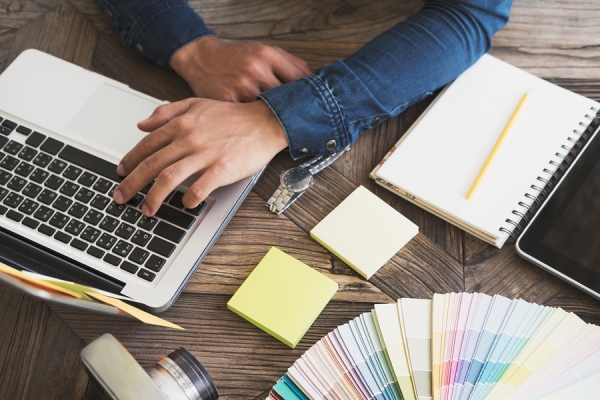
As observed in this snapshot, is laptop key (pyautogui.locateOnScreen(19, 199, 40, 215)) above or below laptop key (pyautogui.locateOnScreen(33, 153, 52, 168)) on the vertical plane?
below

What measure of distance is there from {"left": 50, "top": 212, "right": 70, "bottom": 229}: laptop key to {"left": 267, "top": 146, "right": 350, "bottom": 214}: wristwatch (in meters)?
0.27

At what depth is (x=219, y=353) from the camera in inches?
27.3

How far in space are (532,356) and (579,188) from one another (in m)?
0.26

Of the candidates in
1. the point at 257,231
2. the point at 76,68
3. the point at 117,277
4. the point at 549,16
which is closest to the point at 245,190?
the point at 257,231

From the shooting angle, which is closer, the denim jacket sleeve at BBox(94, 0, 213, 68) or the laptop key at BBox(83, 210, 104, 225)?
the laptop key at BBox(83, 210, 104, 225)

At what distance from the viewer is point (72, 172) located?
0.79 meters

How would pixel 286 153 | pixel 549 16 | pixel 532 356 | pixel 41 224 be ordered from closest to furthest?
pixel 532 356, pixel 41 224, pixel 286 153, pixel 549 16

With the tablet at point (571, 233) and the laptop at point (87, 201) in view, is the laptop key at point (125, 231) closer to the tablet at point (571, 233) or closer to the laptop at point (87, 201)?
the laptop at point (87, 201)

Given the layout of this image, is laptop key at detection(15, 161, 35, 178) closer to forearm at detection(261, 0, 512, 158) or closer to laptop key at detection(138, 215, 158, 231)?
laptop key at detection(138, 215, 158, 231)

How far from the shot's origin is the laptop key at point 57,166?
0.79m

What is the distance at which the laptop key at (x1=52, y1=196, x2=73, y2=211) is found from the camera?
763 mm

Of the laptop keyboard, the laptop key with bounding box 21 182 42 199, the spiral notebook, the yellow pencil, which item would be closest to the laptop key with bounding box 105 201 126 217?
the laptop keyboard

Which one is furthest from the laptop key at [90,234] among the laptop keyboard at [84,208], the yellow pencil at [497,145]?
the yellow pencil at [497,145]

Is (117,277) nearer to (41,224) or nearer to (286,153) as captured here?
(41,224)
